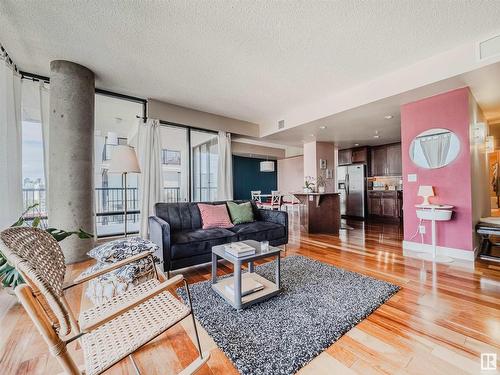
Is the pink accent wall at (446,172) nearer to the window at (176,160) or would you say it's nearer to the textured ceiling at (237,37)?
the textured ceiling at (237,37)

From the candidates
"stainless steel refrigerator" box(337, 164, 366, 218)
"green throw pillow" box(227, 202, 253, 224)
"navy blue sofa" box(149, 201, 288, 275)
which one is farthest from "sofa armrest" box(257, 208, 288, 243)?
"stainless steel refrigerator" box(337, 164, 366, 218)

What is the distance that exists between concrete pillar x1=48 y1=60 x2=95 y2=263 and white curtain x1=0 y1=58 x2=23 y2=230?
34 centimetres

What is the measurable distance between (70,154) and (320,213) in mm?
4570

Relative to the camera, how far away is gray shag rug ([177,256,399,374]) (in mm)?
1368

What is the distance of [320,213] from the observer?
4.91 meters

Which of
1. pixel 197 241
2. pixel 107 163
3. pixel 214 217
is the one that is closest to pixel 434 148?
pixel 214 217

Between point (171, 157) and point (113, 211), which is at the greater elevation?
point (171, 157)

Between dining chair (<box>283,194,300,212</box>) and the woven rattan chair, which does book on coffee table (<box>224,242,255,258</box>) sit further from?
dining chair (<box>283,194,300,212</box>)

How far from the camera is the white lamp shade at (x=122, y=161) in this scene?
9.02ft

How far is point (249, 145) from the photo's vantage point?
8.14 m

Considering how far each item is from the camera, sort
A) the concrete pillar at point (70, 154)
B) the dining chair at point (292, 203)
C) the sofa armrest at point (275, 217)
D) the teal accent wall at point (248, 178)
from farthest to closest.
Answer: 1. the teal accent wall at point (248, 178)
2. the dining chair at point (292, 203)
3. the sofa armrest at point (275, 217)
4. the concrete pillar at point (70, 154)

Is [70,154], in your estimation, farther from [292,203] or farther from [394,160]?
[394,160]

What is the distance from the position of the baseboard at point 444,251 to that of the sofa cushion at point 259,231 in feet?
6.79

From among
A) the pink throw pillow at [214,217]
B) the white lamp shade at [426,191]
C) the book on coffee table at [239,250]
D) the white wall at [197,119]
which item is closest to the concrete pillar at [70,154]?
the white wall at [197,119]
